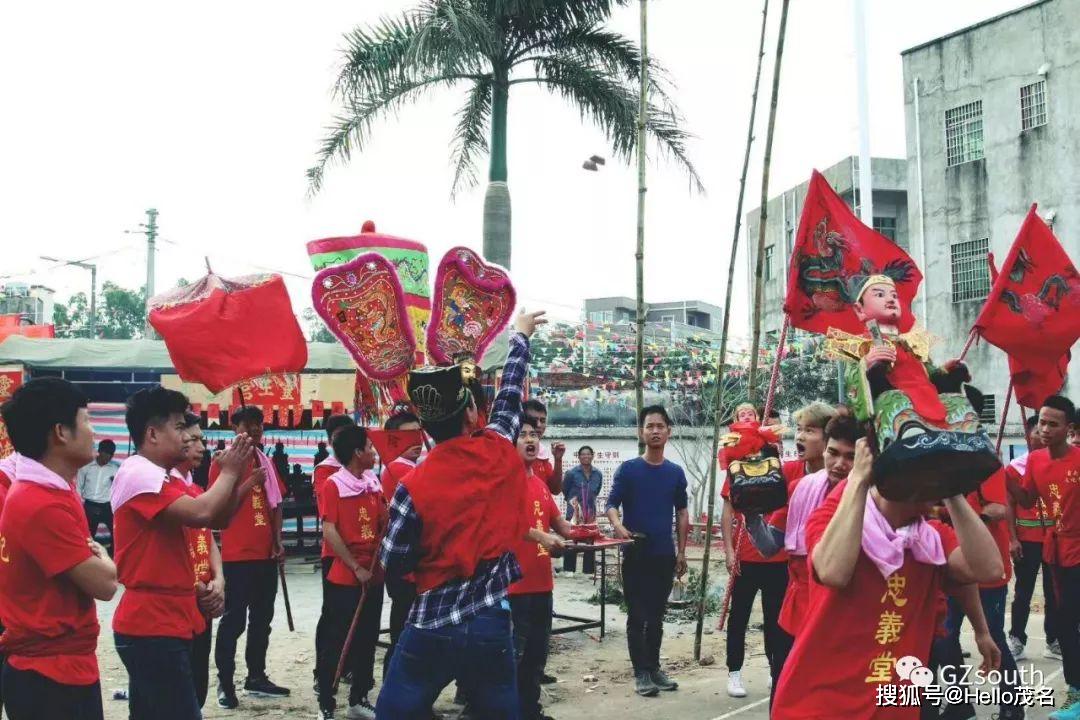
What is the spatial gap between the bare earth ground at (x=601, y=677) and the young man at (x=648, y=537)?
0.24 m

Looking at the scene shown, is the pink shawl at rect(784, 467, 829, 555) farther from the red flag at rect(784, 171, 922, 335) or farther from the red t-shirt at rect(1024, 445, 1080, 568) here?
the red t-shirt at rect(1024, 445, 1080, 568)

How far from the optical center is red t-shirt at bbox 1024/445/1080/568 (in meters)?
6.24

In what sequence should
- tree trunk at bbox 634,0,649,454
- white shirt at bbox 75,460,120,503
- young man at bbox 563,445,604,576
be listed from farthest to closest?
1. young man at bbox 563,445,604,576
2. white shirt at bbox 75,460,120,503
3. tree trunk at bbox 634,0,649,454

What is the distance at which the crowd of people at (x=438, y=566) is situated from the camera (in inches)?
109

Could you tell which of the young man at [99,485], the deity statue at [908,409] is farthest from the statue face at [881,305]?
the young man at [99,485]

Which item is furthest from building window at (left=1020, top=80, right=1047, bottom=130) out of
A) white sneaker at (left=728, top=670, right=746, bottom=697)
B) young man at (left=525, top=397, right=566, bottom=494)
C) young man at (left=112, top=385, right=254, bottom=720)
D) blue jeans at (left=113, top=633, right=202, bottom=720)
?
blue jeans at (left=113, top=633, right=202, bottom=720)

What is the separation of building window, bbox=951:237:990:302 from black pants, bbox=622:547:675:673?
54.2ft

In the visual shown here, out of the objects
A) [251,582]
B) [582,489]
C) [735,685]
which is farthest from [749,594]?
[582,489]

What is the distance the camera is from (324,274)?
589cm

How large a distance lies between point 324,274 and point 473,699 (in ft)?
10.3

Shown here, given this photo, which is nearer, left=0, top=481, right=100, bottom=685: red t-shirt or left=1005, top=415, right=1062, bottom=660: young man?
left=0, top=481, right=100, bottom=685: red t-shirt

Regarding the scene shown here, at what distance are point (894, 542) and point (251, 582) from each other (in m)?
5.01

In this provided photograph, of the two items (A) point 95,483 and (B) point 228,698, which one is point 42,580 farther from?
(A) point 95,483

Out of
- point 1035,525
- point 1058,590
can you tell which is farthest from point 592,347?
point 1058,590
